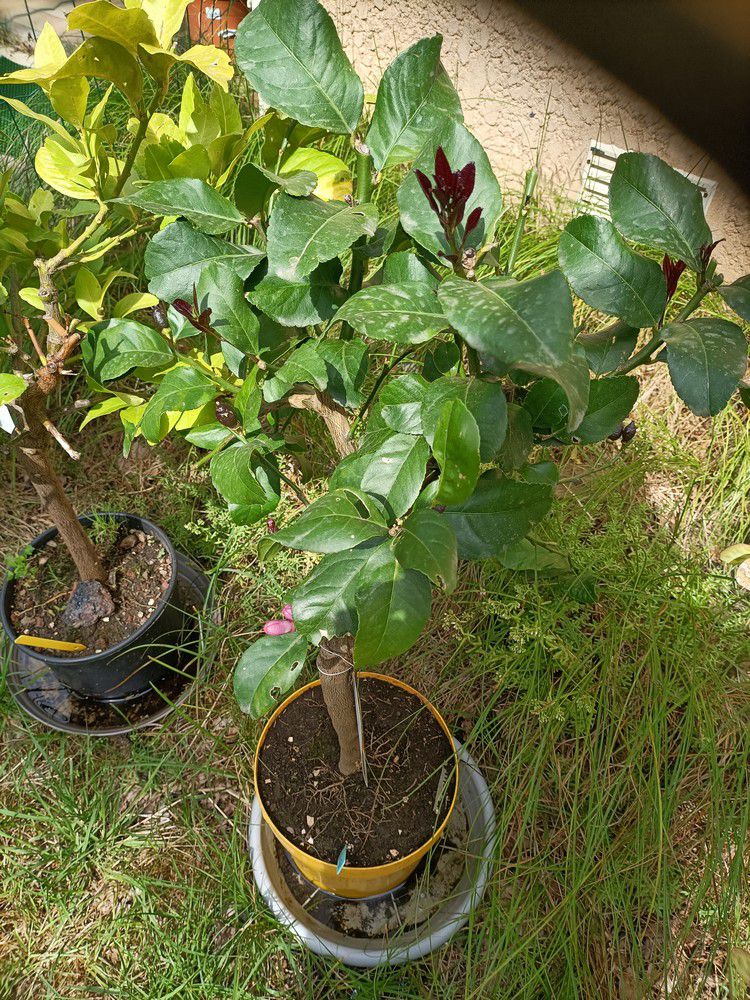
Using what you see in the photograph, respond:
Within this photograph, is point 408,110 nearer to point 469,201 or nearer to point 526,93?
point 469,201

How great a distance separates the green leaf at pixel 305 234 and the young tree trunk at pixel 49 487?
0.68 m

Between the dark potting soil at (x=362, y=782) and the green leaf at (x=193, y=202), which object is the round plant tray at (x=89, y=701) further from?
the green leaf at (x=193, y=202)

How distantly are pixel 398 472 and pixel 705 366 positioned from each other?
308 mm

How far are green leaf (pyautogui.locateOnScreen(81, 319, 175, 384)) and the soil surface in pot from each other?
0.75 meters

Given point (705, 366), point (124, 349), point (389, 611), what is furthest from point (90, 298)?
point (705, 366)

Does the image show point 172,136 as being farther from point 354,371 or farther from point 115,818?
point 115,818

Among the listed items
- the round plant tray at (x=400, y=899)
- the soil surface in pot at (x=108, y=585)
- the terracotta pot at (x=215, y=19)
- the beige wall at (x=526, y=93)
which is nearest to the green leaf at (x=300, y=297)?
the round plant tray at (x=400, y=899)

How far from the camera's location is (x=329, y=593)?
2.61ft

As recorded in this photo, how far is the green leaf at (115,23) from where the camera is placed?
0.74 metres

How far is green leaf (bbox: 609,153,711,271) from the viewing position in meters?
0.79

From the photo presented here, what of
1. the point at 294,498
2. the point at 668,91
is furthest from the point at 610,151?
the point at 294,498

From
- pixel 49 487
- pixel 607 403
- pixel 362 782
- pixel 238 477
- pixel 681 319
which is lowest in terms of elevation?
Result: pixel 362 782

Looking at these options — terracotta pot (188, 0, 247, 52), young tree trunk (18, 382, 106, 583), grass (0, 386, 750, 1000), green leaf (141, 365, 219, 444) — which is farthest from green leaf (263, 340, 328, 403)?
terracotta pot (188, 0, 247, 52)

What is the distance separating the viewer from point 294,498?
203 centimetres
